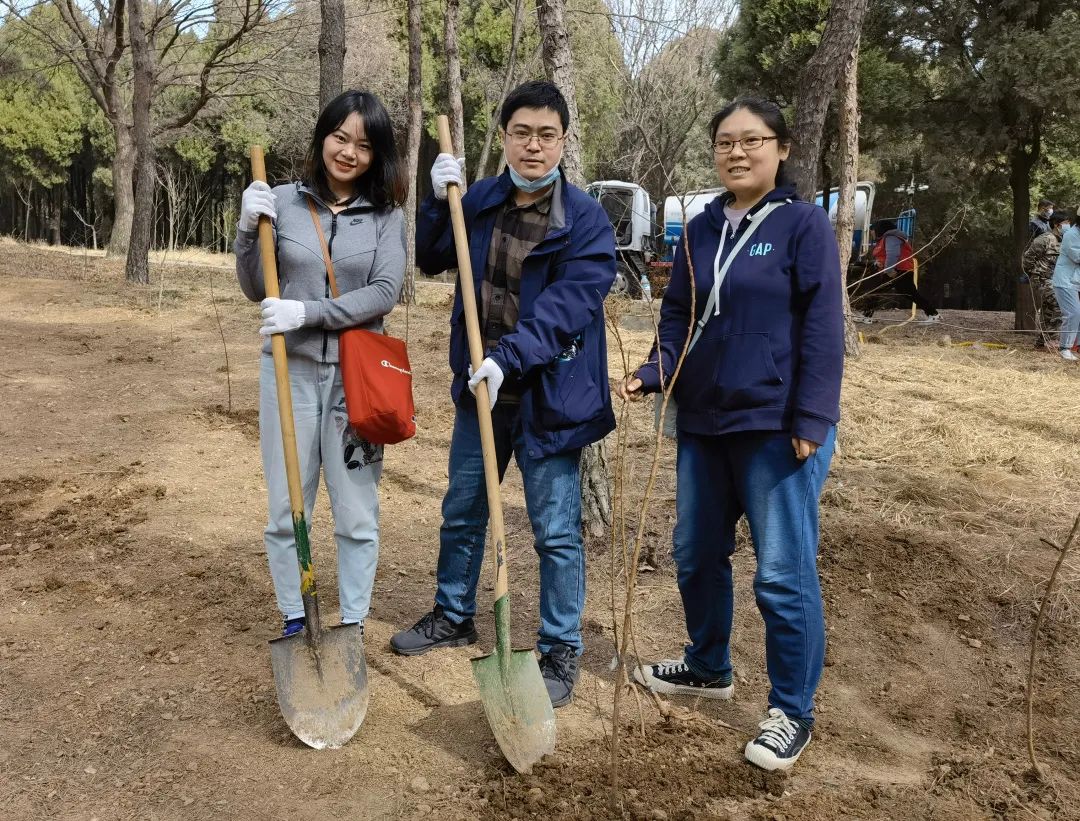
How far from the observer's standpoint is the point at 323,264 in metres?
2.72

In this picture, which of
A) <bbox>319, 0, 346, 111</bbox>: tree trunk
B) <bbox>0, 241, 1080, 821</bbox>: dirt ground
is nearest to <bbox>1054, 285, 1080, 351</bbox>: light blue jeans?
<bbox>0, 241, 1080, 821</bbox>: dirt ground

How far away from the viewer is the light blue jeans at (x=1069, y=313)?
9664mm

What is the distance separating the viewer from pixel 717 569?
2713 mm

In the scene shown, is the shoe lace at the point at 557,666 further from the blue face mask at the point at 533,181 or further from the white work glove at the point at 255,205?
the white work glove at the point at 255,205

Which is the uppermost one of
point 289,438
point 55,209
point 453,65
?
point 453,65

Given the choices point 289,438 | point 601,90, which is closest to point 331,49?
point 289,438

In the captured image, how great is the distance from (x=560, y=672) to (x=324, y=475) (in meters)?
0.96

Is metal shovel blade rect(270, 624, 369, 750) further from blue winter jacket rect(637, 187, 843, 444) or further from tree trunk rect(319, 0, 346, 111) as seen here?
tree trunk rect(319, 0, 346, 111)

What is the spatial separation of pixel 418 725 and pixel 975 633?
7.30 feet

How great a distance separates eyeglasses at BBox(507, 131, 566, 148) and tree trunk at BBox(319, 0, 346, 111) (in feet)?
21.2

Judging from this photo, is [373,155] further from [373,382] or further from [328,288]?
[373,382]

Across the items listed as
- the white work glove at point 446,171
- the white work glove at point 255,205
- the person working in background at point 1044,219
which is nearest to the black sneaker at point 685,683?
the white work glove at point 446,171

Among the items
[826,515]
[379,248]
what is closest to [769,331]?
[379,248]

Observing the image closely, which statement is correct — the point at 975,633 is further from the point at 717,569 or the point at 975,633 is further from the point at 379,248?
the point at 379,248
